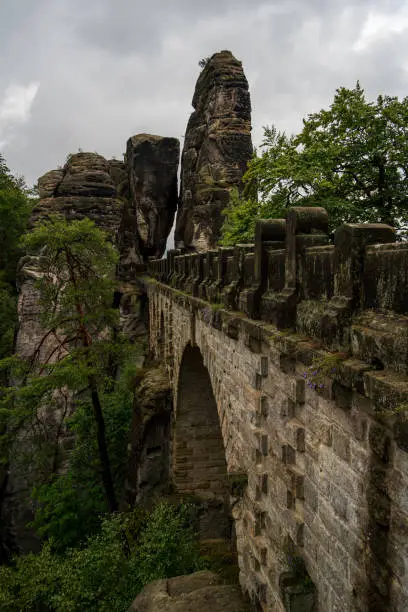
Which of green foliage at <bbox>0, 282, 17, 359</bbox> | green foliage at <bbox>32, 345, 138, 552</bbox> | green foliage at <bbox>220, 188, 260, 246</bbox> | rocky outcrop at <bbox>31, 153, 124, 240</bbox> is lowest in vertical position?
green foliage at <bbox>32, 345, 138, 552</bbox>

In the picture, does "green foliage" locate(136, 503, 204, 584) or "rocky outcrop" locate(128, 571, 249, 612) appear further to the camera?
"green foliage" locate(136, 503, 204, 584)

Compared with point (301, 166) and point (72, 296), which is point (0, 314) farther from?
point (301, 166)

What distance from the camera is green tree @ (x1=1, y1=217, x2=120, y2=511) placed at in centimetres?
1216

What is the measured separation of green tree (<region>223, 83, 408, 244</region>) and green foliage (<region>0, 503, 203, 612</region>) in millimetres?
9093

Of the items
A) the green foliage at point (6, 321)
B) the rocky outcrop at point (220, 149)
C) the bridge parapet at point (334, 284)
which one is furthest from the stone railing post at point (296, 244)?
the rocky outcrop at point (220, 149)

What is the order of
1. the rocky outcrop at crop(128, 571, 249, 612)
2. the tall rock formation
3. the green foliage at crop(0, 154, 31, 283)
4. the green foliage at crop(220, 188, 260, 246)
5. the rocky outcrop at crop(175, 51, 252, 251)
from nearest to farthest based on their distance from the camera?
the rocky outcrop at crop(128, 571, 249, 612) → the green foliage at crop(220, 188, 260, 246) → the tall rock formation → the green foliage at crop(0, 154, 31, 283) → the rocky outcrop at crop(175, 51, 252, 251)

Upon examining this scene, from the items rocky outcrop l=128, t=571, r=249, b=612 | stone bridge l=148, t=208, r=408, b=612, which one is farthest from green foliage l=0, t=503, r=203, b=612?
stone bridge l=148, t=208, r=408, b=612

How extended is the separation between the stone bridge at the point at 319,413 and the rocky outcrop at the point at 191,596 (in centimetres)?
55

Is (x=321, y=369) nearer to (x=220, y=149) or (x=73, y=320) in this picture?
(x=73, y=320)

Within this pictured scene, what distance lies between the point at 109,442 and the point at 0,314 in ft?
39.6

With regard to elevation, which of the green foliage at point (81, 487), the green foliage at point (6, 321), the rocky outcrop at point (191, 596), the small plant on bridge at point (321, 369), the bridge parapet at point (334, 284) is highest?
the bridge parapet at point (334, 284)

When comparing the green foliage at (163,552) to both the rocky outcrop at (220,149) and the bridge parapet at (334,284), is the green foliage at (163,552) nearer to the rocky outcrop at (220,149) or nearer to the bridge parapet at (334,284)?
the bridge parapet at (334,284)

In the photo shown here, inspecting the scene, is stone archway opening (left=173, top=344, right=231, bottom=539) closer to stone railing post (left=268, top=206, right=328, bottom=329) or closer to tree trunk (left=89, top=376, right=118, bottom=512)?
tree trunk (left=89, top=376, right=118, bottom=512)

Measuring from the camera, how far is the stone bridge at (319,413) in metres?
2.88
